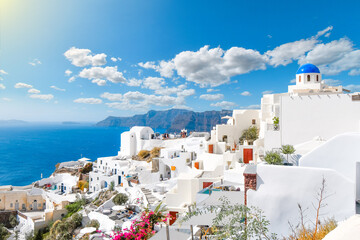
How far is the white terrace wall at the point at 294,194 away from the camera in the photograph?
16.4ft

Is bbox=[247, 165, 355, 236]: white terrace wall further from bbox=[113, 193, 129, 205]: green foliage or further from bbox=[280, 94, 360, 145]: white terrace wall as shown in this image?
bbox=[113, 193, 129, 205]: green foliage

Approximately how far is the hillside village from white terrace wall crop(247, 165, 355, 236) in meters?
0.02

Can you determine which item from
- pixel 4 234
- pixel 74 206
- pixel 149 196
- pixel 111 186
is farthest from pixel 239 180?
pixel 4 234

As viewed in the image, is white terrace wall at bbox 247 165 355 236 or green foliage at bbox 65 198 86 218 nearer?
white terrace wall at bbox 247 165 355 236

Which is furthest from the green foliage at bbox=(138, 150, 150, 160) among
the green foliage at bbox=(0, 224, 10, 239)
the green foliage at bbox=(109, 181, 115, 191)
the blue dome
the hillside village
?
the blue dome

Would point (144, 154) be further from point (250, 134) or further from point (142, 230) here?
point (142, 230)

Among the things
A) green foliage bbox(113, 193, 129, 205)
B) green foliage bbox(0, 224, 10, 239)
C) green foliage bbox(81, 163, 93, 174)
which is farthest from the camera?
green foliage bbox(81, 163, 93, 174)

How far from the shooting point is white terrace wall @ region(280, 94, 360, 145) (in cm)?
1192

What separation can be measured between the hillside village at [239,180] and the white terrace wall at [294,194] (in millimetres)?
22

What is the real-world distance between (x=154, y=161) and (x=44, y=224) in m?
13.9

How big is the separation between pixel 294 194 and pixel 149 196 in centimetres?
1660

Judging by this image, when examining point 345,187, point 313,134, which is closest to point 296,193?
point 345,187

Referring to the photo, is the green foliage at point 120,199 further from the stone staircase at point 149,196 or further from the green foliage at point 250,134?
the green foliage at point 250,134

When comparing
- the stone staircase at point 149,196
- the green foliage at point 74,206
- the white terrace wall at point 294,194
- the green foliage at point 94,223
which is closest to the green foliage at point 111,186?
the green foliage at point 74,206
